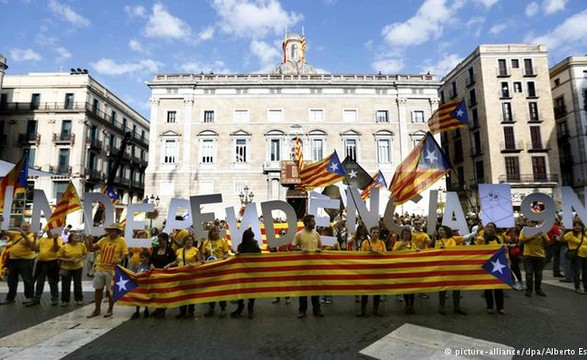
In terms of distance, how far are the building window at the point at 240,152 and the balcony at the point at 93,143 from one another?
15458 mm

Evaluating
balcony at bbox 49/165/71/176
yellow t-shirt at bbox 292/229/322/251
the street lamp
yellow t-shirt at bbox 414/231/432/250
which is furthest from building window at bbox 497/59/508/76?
balcony at bbox 49/165/71/176

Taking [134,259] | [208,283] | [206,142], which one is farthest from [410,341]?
[206,142]

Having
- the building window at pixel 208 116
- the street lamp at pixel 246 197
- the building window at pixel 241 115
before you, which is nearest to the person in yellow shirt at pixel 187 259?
the street lamp at pixel 246 197

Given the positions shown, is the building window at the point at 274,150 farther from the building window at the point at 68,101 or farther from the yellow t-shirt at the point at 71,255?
the yellow t-shirt at the point at 71,255

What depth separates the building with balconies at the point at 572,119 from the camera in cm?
3538

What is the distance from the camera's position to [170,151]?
1345 inches

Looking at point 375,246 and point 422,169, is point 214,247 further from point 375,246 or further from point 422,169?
point 422,169

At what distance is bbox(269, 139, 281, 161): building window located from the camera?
34.1 meters

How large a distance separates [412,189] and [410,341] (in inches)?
169

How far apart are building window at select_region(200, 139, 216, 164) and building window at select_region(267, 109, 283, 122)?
245 inches

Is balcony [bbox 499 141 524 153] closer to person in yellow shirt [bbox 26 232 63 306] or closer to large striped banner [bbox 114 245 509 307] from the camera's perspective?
large striped banner [bbox 114 245 509 307]

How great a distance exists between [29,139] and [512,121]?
50.0 meters

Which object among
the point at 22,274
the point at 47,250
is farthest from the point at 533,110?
the point at 22,274

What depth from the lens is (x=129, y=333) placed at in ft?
18.1
